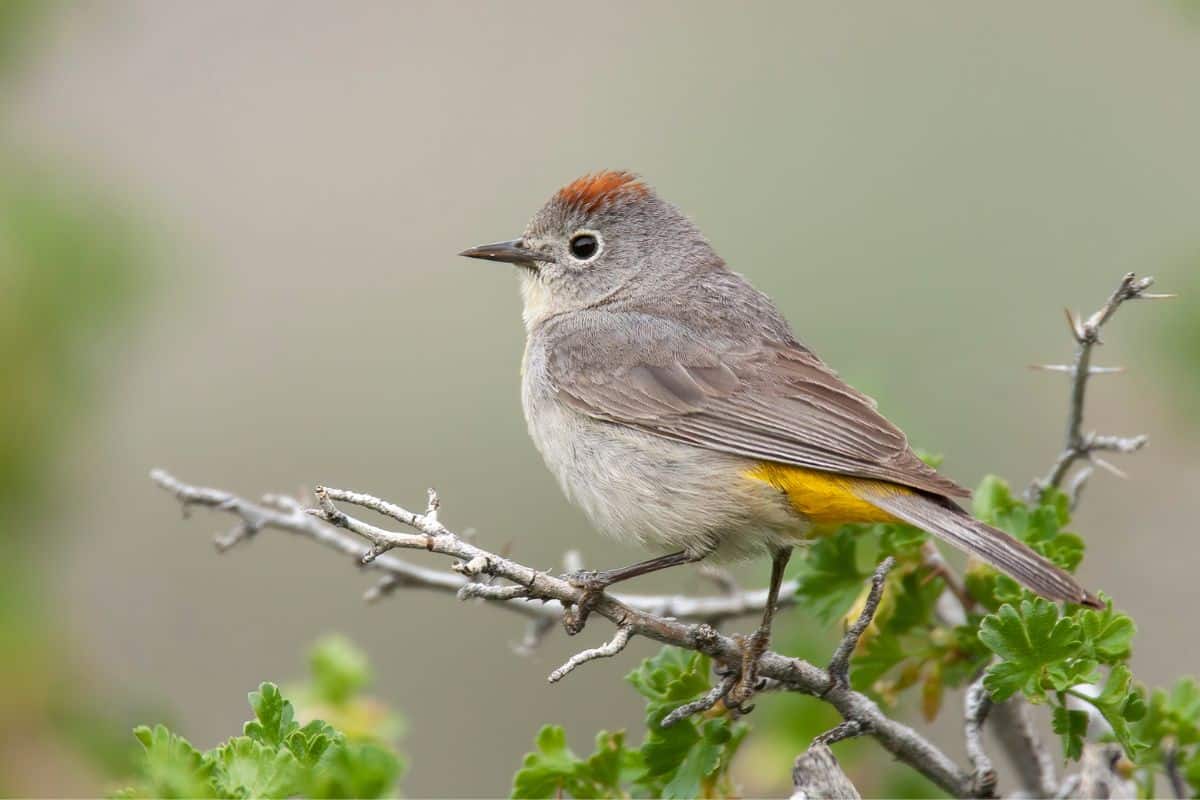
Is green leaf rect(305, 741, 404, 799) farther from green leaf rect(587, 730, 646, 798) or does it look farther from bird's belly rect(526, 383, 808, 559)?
bird's belly rect(526, 383, 808, 559)

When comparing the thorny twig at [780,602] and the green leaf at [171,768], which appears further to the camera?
the thorny twig at [780,602]

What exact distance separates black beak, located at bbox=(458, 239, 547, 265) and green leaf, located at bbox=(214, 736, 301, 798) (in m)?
3.05

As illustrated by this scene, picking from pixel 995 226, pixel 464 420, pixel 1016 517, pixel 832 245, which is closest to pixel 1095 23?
pixel 995 226

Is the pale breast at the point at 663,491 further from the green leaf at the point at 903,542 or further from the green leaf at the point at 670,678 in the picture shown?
the green leaf at the point at 670,678

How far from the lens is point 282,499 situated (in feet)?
13.1

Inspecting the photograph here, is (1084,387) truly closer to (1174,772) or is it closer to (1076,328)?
(1076,328)

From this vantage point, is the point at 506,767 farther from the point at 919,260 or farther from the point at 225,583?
the point at 919,260

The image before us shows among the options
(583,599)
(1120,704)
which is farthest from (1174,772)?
(583,599)

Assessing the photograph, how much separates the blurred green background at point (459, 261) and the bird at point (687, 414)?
652mm

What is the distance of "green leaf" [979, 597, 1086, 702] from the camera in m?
2.87

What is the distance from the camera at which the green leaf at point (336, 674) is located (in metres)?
3.76

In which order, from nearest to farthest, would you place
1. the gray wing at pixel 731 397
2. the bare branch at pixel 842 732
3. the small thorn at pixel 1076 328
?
the bare branch at pixel 842 732 → the small thorn at pixel 1076 328 → the gray wing at pixel 731 397

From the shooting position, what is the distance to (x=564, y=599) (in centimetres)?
309

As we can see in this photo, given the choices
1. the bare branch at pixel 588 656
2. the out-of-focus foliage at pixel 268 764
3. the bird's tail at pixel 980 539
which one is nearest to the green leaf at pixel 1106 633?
the bird's tail at pixel 980 539
